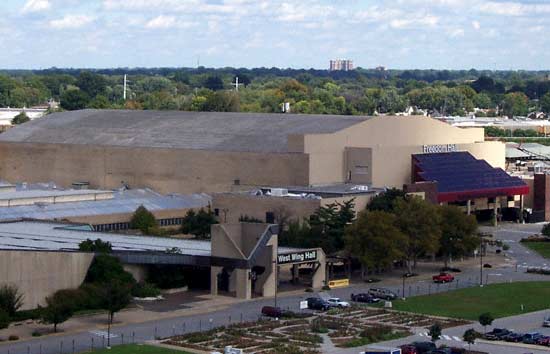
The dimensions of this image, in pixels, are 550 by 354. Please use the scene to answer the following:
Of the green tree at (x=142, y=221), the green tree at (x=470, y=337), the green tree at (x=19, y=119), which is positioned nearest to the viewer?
the green tree at (x=470, y=337)

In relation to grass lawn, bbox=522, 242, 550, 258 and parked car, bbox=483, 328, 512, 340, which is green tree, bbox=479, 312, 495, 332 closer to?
parked car, bbox=483, 328, 512, 340

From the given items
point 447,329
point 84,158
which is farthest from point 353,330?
point 84,158

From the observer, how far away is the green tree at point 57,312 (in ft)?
182

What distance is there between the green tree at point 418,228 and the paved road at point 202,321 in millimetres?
2179

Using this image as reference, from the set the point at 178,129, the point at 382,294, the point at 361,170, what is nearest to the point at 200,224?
the point at 361,170

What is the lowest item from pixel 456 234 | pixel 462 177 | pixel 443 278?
pixel 443 278

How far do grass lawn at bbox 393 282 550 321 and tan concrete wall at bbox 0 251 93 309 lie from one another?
14.6m

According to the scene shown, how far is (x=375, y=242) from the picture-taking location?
71625 millimetres

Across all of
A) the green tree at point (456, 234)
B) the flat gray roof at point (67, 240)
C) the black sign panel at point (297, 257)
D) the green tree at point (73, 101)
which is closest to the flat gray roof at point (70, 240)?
the flat gray roof at point (67, 240)

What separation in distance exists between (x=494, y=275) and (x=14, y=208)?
30.0 metres

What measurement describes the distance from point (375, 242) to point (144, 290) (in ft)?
43.6

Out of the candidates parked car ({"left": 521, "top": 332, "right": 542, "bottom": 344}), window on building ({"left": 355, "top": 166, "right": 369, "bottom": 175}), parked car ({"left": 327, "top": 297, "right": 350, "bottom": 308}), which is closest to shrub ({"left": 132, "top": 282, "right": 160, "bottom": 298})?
parked car ({"left": 327, "top": 297, "right": 350, "bottom": 308})

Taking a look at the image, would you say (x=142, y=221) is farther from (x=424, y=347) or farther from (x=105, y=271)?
(x=424, y=347)

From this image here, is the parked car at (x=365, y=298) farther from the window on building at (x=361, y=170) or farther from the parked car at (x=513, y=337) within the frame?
the window on building at (x=361, y=170)
